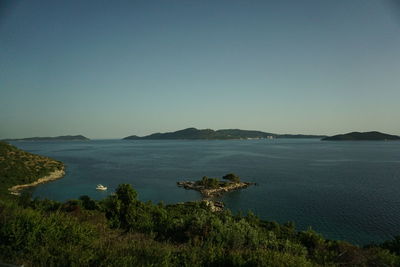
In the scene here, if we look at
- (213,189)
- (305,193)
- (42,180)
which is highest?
(305,193)

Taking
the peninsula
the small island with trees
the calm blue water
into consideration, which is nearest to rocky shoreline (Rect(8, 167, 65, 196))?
the peninsula

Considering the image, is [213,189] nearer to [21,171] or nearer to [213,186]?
[213,186]

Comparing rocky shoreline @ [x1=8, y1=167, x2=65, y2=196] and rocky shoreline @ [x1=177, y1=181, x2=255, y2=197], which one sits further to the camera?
rocky shoreline @ [x1=177, y1=181, x2=255, y2=197]

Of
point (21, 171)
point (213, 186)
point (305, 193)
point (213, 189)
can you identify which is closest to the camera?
point (305, 193)

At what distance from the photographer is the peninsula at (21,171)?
5103 cm

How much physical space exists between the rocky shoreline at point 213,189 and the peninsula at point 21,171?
33.0 m

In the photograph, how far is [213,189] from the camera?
5184 centimetres

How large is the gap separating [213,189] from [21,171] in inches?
1863

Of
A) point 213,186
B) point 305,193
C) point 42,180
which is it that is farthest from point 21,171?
point 305,193

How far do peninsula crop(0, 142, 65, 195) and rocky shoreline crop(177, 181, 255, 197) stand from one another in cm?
3302

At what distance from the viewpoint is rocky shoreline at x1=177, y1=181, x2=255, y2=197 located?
163 ft

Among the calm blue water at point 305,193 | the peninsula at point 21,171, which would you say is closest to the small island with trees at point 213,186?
the calm blue water at point 305,193

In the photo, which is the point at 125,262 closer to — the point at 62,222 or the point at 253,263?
the point at 253,263

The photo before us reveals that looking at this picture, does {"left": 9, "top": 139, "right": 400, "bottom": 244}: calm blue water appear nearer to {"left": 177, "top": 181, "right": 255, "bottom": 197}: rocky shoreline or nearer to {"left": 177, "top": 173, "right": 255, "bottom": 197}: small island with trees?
{"left": 177, "top": 181, "right": 255, "bottom": 197}: rocky shoreline
